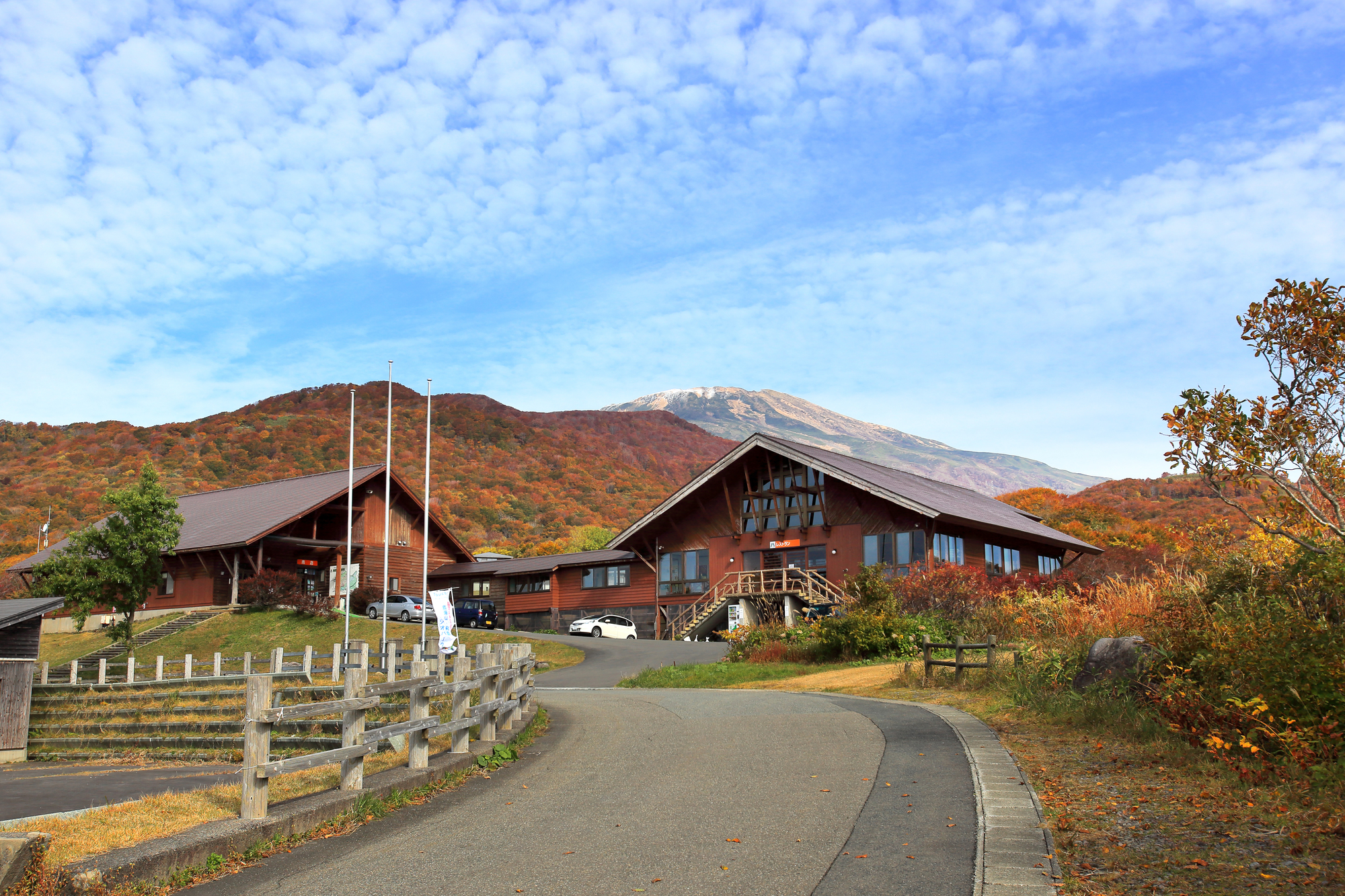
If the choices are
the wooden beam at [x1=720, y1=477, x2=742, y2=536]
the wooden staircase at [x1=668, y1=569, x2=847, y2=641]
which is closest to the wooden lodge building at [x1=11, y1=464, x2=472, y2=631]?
the wooden staircase at [x1=668, y1=569, x2=847, y2=641]

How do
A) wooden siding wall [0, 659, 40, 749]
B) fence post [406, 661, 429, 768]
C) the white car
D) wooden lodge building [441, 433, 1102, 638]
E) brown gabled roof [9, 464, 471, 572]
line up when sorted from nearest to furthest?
fence post [406, 661, 429, 768] < wooden siding wall [0, 659, 40, 749] < wooden lodge building [441, 433, 1102, 638] < brown gabled roof [9, 464, 471, 572] < the white car

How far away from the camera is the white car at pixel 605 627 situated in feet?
151

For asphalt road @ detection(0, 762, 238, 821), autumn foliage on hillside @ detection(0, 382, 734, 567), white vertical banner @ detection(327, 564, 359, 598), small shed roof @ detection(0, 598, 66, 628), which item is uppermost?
autumn foliage on hillside @ detection(0, 382, 734, 567)

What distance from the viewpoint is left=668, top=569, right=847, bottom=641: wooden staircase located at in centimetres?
3841

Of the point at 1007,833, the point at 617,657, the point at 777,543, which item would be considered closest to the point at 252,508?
the point at 617,657

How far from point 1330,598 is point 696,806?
669cm

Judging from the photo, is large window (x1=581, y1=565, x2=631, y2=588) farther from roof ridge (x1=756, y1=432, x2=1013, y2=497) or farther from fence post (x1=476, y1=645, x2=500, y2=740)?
fence post (x1=476, y1=645, x2=500, y2=740)

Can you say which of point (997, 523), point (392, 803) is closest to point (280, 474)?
point (997, 523)

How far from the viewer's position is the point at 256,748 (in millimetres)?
8266

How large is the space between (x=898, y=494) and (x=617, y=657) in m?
12.2

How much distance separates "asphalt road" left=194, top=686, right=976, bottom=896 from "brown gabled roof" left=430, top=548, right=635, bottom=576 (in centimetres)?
3575

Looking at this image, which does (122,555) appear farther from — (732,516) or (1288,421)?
(1288,421)

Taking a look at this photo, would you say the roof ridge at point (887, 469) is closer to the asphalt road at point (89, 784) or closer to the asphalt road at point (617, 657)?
the asphalt road at point (617, 657)

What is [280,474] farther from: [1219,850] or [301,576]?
[1219,850]
